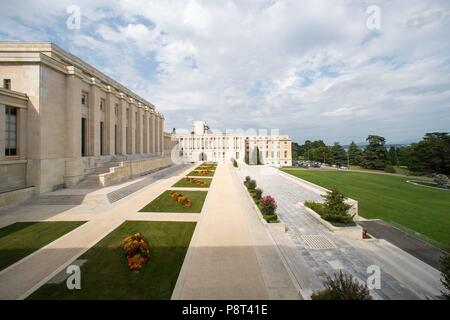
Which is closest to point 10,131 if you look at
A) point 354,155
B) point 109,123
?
point 109,123

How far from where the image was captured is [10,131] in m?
16.4

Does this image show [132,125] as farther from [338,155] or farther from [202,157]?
[338,155]

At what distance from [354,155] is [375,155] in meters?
9.07

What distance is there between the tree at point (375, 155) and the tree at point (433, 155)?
13884mm

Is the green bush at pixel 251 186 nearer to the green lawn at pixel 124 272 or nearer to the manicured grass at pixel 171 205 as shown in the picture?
the manicured grass at pixel 171 205

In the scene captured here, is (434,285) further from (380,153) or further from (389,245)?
(380,153)

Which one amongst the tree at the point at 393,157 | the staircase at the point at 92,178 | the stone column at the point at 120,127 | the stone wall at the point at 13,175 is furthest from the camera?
the tree at the point at 393,157

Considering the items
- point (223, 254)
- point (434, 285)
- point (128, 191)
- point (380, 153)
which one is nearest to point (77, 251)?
point (223, 254)

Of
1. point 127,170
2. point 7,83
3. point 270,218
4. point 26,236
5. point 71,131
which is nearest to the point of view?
point 26,236

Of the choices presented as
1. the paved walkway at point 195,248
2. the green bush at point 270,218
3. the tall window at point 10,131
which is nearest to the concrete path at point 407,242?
the green bush at point 270,218

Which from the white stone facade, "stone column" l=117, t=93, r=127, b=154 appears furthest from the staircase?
"stone column" l=117, t=93, r=127, b=154

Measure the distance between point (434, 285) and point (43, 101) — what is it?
26.1 meters

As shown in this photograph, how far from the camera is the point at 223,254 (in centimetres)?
905

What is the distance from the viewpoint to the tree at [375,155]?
65.9 meters
